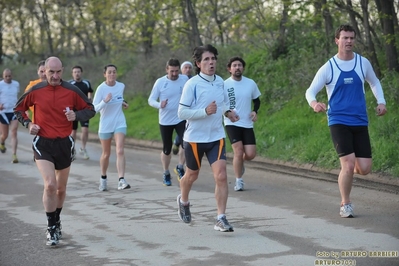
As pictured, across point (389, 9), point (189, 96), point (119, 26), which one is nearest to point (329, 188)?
point (189, 96)

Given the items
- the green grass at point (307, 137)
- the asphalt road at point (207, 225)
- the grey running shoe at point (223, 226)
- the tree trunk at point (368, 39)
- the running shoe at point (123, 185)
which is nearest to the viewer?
the asphalt road at point (207, 225)

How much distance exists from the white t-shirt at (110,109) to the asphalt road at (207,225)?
1.05 meters

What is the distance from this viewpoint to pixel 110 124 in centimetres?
1304

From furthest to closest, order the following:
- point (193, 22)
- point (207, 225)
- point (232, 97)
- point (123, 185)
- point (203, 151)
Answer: point (193, 22)
point (123, 185)
point (232, 97)
point (207, 225)
point (203, 151)

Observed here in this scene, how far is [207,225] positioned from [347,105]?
85.7 inches

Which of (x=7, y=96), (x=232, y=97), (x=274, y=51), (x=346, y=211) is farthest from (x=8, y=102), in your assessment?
(x=346, y=211)

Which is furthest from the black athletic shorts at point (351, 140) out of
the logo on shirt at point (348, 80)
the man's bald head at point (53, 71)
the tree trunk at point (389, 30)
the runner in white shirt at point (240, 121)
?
the tree trunk at point (389, 30)

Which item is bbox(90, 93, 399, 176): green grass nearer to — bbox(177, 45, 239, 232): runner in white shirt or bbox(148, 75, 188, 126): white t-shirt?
bbox(148, 75, 188, 126): white t-shirt

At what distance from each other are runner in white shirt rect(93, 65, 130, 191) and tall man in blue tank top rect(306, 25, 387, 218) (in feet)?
14.8

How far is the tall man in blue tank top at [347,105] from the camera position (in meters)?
9.30

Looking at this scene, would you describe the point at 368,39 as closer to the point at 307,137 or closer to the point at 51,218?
the point at 307,137

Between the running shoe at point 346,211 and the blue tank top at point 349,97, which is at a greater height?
the blue tank top at point 349,97

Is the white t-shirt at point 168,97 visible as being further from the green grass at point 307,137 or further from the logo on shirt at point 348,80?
the logo on shirt at point 348,80

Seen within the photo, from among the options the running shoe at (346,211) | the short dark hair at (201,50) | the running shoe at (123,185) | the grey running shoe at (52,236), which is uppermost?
the short dark hair at (201,50)
